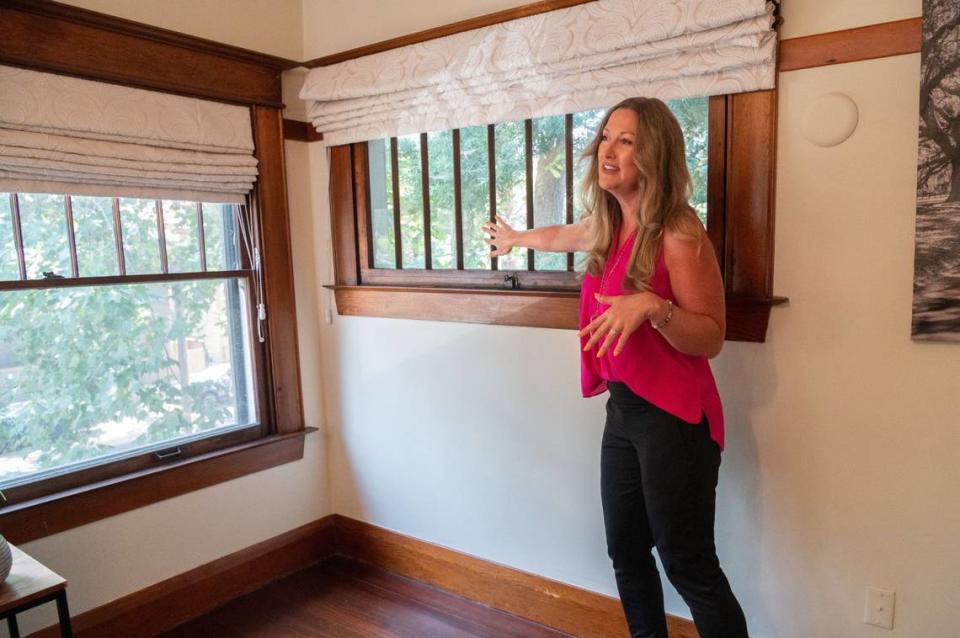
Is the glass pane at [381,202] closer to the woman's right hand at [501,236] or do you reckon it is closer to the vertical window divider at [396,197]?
the vertical window divider at [396,197]

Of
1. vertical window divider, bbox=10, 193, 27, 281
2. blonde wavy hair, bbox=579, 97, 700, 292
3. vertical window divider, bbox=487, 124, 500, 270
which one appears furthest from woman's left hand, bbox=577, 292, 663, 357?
vertical window divider, bbox=10, 193, 27, 281

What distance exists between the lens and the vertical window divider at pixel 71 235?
2.03 meters

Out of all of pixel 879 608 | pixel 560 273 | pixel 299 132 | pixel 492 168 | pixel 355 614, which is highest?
pixel 299 132

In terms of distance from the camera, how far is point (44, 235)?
1993 mm

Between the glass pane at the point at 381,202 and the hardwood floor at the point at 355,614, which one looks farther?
the glass pane at the point at 381,202

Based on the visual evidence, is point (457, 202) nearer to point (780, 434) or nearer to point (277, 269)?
point (277, 269)

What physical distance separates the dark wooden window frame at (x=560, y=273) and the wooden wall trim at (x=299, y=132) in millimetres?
126

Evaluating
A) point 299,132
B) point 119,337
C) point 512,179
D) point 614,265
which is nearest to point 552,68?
point 512,179

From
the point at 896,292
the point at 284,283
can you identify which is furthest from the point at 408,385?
the point at 896,292

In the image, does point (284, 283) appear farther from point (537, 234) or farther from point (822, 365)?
point (822, 365)

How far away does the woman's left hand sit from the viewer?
1.32 meters

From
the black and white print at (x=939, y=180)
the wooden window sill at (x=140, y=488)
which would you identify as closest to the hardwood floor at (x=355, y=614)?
the wooden window sill at (x=140, y=488)

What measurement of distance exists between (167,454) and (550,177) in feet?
5.33

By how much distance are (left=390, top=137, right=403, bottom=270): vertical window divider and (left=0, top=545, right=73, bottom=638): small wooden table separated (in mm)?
1450
